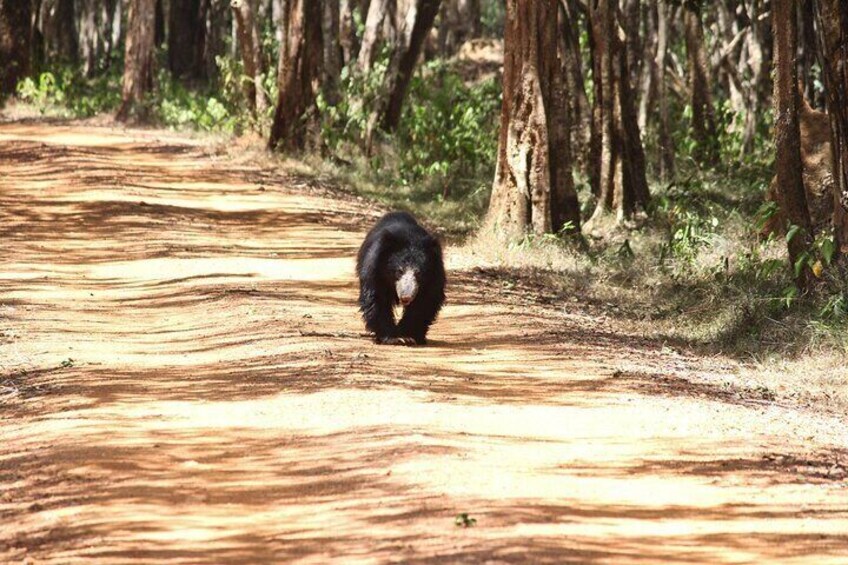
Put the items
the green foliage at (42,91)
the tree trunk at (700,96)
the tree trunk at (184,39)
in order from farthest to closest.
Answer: the tree trunk at (184,39) < the green foliage at (42,91) < the tree trunk at (700,96)

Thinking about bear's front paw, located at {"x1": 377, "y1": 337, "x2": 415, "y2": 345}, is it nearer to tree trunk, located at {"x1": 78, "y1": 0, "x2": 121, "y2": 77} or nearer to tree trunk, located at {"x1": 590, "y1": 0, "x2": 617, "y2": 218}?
tree trunk, located at {"x1": 590, "y1": 0, "x2": 617, "y2": 218}

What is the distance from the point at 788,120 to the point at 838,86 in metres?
1.21

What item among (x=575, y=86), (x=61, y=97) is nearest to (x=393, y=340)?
(x=575, y=86)

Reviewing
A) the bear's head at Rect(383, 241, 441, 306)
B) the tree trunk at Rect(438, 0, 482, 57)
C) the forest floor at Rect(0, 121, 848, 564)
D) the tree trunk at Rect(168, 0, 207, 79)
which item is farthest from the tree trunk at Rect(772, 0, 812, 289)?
the tree trunk at Rect(438, 0, 482, 57)

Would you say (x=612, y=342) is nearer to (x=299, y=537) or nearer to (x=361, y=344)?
(x=361, y=344)

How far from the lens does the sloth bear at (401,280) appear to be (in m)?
10.2

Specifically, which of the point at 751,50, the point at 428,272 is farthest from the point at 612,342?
the point at 751,50

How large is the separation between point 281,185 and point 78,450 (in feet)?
47.6

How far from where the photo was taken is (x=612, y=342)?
11.6 meters

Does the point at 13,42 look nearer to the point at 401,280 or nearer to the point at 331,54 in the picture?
the point at 331,54

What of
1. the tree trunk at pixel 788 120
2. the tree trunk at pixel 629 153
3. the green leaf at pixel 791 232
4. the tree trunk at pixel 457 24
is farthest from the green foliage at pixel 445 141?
the tree trunk at pixel 457 24

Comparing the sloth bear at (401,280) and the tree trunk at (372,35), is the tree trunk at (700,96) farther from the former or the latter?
the sloth bear at (401,280)

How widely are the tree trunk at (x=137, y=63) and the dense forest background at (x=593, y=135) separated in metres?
0.05

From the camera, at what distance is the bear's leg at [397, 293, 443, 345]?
10453mm
